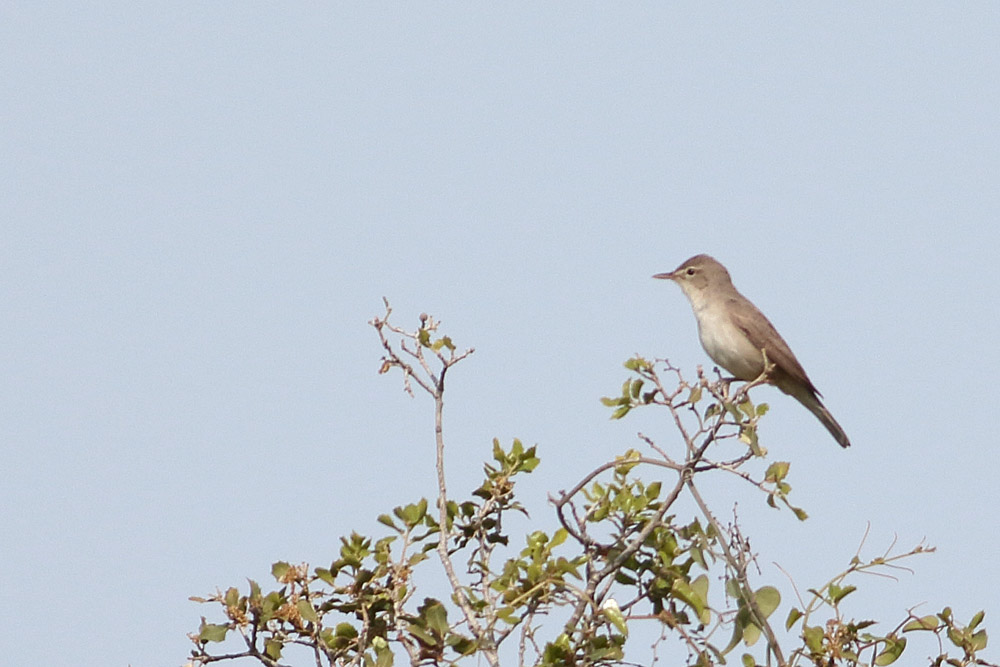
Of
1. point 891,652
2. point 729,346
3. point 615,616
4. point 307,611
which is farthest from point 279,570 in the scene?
point 729,346

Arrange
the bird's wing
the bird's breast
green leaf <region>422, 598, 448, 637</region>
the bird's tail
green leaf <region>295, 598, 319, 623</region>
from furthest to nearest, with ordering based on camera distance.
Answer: the bird's tail
the bird's wing
the bird's breast
green leaf <region>295, 598, 319, 623</region>
green leaf <region>422, 598, 448, 637</region>

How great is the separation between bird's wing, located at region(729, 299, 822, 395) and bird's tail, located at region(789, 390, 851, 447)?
9cm

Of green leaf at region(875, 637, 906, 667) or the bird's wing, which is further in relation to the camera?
the bird's wing

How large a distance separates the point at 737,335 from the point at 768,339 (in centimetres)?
21

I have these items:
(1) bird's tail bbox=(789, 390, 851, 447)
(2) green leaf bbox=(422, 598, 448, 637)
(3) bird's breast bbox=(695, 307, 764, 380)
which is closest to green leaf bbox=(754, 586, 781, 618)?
(2) green leaf bbox=(422, 598, 448, 637)

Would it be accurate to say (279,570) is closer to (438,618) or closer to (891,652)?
(438,618)

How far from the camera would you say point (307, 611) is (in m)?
4.04

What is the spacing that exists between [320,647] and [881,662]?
1.90m

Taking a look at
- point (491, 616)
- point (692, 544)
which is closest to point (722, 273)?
point (692, 544)

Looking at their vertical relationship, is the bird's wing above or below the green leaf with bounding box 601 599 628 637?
above

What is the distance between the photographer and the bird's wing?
785 cm

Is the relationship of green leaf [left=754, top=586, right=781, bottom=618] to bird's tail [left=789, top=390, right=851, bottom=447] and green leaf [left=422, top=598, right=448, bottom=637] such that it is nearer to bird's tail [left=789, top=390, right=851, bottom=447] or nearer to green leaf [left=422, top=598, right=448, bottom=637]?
green leaf [left=422, top=598, right=448, bottom=637]

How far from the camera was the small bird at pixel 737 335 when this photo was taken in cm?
778

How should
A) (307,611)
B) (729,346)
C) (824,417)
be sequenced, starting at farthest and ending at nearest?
(824,417), (729,346), (307,611)
